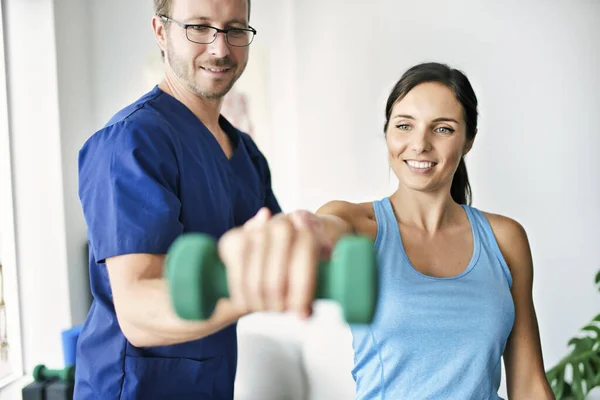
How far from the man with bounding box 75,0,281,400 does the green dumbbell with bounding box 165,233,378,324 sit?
38 centimetres

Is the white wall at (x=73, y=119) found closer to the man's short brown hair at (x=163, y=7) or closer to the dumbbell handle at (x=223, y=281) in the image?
the man's short brown hair at (x=163, y=7)

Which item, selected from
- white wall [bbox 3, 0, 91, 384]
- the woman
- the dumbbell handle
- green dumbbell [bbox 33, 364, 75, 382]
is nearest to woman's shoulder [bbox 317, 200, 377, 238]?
the woman

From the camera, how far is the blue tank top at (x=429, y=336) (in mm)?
1072

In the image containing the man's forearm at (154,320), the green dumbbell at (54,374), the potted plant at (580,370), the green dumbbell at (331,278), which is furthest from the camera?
the potted plant at (580,370)

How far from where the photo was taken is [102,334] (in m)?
1.08

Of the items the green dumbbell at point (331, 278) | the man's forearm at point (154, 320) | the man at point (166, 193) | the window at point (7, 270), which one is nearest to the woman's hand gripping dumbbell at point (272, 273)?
the green dumbbell at point (331, 278)

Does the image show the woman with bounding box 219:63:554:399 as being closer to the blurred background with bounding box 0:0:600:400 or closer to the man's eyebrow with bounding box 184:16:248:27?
the man's eyebrow with bounding box 184:16:248:27

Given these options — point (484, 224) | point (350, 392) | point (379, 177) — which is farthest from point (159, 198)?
point (379, 177)

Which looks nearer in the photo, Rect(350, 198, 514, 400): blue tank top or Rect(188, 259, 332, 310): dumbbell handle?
Rect(188, 259, 332, 310): dumbbell handle

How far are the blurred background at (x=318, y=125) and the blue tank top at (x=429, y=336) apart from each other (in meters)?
0.82

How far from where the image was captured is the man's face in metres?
1.03

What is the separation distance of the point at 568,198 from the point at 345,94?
1084 mm

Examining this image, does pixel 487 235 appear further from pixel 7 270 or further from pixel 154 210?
pixel 7 270

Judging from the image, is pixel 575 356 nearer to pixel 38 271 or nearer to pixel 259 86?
pixel 259 86
